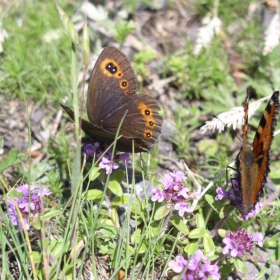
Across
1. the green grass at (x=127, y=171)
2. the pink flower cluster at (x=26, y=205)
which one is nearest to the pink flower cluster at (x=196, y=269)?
the green grass at (x=127, y=171)

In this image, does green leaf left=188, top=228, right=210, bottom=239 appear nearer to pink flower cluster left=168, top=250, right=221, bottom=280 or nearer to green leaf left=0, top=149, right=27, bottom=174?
pink flower cluster left=168, top=250, right=221, bottom=280

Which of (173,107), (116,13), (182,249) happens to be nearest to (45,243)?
(182,249)

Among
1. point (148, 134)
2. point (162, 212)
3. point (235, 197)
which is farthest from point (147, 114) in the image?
point (235, 197)

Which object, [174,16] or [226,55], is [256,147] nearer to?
[226,55]

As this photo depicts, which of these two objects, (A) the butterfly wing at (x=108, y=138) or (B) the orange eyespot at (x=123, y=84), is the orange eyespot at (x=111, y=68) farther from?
(A) the butterfly wing at (x=108, y=138)

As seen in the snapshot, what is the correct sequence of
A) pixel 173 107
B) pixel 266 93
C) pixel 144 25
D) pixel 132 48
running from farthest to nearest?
pixel 144 25 → pixel 132 48 → pixel 173 107 → pixel 266 93

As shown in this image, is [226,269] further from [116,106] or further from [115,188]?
[116,106]
